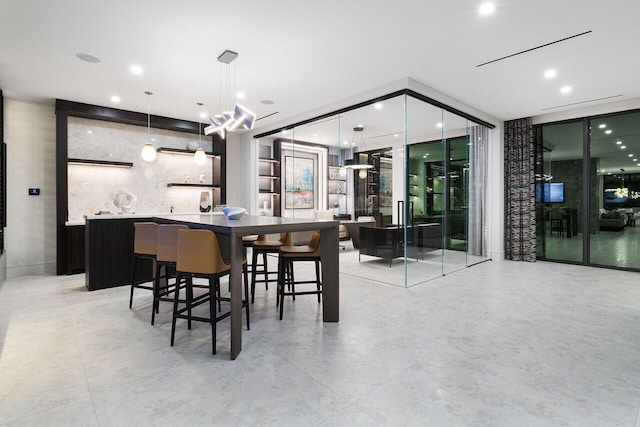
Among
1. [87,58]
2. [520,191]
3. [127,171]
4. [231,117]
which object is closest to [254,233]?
[231,117]

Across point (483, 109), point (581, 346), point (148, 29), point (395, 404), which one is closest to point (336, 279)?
point (395, 404)

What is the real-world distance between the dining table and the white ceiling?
6.10 feet

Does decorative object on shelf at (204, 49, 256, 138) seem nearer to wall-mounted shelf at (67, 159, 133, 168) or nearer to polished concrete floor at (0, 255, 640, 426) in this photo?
polished concrete floor at (0, 255, 640, 426)

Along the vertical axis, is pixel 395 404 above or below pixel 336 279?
below

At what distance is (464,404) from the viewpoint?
183 centimetres

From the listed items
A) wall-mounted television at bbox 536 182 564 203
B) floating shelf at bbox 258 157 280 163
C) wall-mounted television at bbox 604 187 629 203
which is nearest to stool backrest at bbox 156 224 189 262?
floating shelf at bbox 258 157 280 163

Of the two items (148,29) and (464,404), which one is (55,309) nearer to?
(148,29)

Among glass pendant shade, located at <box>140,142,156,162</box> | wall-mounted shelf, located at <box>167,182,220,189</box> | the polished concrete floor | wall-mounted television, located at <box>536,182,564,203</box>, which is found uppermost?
glass pendant shade, located at <box>140,142,156,162</box>

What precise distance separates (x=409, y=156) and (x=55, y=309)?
477 cm

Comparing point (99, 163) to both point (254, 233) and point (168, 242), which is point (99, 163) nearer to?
point (168, 242)

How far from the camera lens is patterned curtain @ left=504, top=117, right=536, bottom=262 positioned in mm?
6215

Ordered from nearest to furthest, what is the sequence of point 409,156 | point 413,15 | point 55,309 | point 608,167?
point 413,15
point 55,309
point 409,156
point 608,167

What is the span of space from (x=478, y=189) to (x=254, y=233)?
5332 millimetres

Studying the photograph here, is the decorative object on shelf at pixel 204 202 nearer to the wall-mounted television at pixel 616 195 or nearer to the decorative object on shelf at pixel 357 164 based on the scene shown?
the decorative object on shelf at pixel 357 164
